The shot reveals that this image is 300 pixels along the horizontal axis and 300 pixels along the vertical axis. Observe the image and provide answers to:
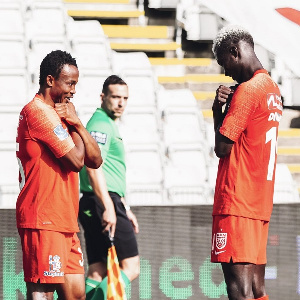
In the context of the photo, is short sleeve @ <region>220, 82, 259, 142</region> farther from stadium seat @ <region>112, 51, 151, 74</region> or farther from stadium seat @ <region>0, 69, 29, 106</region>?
stadium seat @ <region>112, 51, 151, 74</region>

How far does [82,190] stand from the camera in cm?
662

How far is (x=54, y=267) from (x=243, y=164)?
1114 millimetres

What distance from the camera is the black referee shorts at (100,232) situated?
651cm

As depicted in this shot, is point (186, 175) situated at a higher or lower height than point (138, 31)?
lower

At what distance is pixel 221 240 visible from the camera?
481cm

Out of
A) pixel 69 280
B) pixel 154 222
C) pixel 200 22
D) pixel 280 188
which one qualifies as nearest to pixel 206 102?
pixel 200 22

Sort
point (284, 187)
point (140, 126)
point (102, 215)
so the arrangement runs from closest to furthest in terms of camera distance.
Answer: point (102, 215) < point (284, 187) < point (140, 126)

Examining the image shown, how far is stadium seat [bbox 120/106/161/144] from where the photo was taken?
9.96 meters

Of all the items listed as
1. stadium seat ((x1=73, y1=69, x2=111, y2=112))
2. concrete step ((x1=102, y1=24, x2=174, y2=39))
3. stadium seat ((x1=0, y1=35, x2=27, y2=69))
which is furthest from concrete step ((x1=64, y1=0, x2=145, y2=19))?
Answer: stadium seat ((x1=73, y1=69, x2=111, y2=112))

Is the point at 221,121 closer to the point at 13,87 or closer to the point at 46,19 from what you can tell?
the point at 13,87

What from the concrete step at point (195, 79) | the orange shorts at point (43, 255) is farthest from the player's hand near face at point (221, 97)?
the concrete step at point (195, 79)

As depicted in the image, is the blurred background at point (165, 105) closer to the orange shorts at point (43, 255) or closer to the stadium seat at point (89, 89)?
the stadium seat at point (89, 89)

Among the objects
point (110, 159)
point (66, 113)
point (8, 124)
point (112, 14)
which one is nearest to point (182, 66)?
point (112, 14)

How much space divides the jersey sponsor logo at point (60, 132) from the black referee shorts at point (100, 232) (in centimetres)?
169
